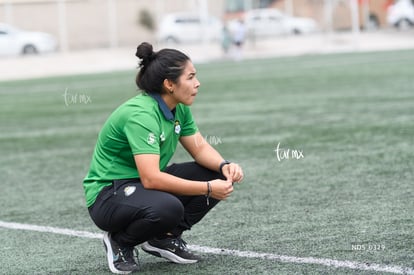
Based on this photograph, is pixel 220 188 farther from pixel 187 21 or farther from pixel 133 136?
pixel 187 21

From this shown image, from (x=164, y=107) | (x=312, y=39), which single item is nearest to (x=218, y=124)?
(x=164, y=107)

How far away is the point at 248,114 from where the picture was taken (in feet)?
48.5

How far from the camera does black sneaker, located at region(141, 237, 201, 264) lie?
5.53 m

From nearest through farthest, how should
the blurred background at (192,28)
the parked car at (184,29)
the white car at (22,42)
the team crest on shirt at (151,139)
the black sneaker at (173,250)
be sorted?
the team crest on shirt at (151,139) → the black sneaker at (173,250) → the white car at (22,42) → the blurred background at (192,28) → the parked car at (184,29)

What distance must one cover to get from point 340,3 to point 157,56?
46.4m

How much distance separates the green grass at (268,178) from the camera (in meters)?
5.75

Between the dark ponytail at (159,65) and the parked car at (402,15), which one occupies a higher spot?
the dark ponytail at (159,65)

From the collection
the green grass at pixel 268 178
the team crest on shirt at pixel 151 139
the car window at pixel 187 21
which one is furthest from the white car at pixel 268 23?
the team crest on shirt at pixel 151 139

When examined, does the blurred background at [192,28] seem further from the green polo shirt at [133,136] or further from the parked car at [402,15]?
the green polo shirt at [133,136]

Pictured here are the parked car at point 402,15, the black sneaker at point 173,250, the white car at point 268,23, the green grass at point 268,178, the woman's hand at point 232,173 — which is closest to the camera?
the woman's hand at point 232,173

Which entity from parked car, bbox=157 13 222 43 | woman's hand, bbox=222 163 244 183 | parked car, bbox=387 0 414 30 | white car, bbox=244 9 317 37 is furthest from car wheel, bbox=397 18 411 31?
woman's hand, bbox=222 163 244 183

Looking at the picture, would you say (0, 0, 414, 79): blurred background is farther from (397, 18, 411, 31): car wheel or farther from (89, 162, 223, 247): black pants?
(89, 162, 223, 247): black pants

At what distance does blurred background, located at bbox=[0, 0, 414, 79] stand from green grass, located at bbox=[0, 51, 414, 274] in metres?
21.7

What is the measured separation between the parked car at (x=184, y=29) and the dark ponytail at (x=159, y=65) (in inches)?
1554
